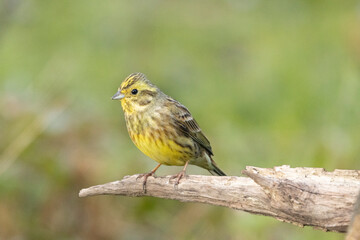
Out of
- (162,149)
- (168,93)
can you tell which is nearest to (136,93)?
(162,149)

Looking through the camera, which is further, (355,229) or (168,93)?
(168,93)

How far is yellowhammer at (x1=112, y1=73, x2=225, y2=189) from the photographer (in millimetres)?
4852

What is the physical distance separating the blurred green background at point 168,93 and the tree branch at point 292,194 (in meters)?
1.48

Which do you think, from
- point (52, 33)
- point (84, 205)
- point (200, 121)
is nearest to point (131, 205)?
point (84, 205)

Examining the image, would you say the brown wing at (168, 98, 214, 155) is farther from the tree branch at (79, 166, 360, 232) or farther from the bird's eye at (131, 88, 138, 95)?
the tree branch at (79, 166, 360, 232)

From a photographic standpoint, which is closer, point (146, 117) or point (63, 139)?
point (146, 117)

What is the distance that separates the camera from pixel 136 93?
4973 mm

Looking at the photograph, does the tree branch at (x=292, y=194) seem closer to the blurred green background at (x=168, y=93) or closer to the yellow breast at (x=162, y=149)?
the yellow breast at (x=162, y=149)

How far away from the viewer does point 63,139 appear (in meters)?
5.79

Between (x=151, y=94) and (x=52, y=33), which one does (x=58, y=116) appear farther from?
(x=52, y=33)

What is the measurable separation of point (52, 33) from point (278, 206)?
6328mm

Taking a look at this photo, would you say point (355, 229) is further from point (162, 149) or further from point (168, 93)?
point (168, 93)

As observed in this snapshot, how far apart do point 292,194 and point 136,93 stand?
66.9 inches

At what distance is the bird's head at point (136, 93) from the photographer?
16.1ft
